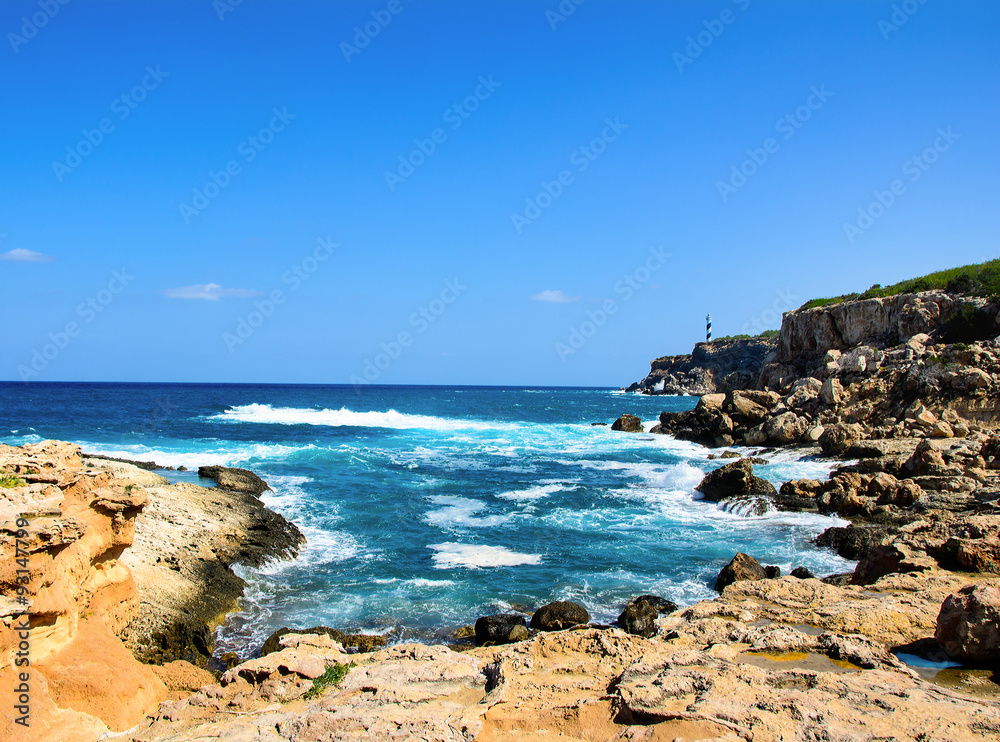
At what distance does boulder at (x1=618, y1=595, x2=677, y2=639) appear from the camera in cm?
1105

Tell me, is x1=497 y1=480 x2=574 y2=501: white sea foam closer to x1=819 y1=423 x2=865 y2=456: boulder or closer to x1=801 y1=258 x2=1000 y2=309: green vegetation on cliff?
x1=819 y1=423 x2=865 y2=456: boulder

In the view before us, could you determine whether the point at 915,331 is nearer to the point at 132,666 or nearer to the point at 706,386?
the point at 132,666

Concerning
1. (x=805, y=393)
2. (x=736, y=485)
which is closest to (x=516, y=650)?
(x=736, y=485)

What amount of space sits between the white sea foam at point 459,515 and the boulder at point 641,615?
7925 mm

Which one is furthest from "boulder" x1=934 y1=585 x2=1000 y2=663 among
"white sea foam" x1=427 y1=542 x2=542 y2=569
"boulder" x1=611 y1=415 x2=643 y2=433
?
"boulder" x1=611 y1=415 x2=643 y2=433

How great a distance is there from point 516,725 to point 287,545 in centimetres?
1190

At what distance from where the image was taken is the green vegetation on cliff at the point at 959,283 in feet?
110

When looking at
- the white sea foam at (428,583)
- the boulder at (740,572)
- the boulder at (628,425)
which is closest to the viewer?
the boulder at (740,572)

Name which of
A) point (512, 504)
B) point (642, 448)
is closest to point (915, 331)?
point (642, 448)

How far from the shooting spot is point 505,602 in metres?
12.9

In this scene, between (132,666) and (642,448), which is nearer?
(132,666)

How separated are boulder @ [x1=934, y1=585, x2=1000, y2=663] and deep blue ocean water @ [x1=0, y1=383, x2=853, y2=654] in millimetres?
6236

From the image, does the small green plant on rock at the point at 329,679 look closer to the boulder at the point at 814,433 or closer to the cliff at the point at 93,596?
the cliff at the point at 93,596

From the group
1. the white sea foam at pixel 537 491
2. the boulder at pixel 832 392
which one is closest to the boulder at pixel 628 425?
the boulder at pixel 832 392
